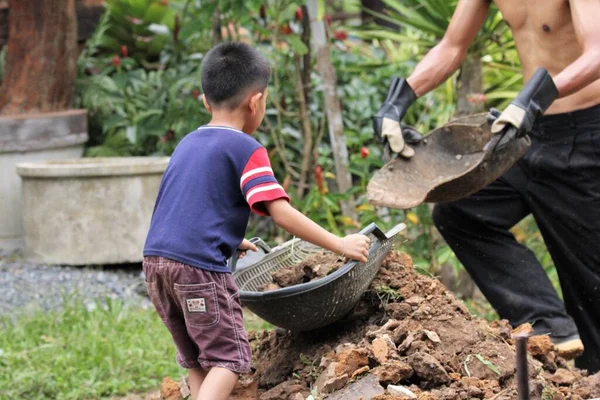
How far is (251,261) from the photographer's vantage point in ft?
12.5

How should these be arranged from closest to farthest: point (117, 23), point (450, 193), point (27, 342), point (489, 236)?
point (450, 193)
point (489, 236)
point (27, 342)
point (117, 23)

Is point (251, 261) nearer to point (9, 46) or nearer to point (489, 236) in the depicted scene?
point (489, 236)

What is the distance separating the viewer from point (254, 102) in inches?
129

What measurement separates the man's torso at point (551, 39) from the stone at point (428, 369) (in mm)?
1633

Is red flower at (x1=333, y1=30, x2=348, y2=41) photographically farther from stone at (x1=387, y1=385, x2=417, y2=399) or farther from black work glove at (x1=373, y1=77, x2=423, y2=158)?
stone at (x1=387, y1=385, x2=417, y2=399)

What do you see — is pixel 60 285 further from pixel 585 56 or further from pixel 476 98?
pixel 585 56

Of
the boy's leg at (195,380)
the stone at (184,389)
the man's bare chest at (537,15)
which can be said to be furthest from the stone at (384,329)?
the man's bare chest at (537,15)

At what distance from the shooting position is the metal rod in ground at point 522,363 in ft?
7.44

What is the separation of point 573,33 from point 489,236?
3.22ft

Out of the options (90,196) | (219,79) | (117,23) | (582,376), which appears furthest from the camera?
(117,23)

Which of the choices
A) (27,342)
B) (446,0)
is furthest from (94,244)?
(446,0)

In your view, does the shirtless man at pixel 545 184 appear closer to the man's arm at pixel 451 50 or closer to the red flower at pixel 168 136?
the man's arm at pixel 451 50

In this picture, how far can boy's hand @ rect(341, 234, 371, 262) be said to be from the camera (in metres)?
3.20

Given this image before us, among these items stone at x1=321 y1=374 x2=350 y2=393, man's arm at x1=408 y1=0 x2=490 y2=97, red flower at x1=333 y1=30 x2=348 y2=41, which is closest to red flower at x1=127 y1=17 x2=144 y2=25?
red flower at x1=333 y1=30 x2=348 y2=41
